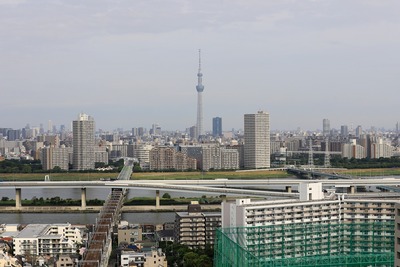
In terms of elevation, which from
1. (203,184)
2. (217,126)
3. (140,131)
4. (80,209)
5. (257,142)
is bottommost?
(80,209)

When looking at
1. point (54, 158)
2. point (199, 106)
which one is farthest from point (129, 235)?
point (199, 106)

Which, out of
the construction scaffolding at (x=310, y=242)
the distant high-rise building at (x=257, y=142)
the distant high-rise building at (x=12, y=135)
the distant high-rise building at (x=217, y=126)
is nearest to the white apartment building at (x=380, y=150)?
→ the distant high-rise building at (x=257, y=142)

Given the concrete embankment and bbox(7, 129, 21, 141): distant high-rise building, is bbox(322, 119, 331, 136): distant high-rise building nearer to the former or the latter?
bbox(7, 129, 21, 141): distant high-rise building

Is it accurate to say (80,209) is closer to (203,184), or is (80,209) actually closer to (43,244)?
(203,184)

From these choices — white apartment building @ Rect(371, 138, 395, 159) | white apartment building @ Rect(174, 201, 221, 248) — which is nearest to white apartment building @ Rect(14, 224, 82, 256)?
white apartment building @ Rect(174, 201, 221, 248)

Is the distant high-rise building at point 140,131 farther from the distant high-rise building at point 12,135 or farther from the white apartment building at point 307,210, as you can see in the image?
the white apartment building at point 307,210

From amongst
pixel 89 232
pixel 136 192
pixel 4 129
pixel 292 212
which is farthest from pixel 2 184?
pixel 4 129

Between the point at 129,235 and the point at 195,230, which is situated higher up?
the point at 195,230
